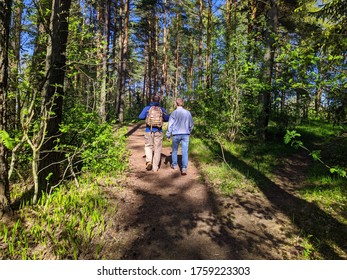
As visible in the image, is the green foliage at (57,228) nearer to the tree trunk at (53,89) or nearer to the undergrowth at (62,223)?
the undergrowth at (62,223)

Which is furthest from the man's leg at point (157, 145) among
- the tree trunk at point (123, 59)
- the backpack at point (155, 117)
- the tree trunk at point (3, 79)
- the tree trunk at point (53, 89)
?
the tree trunk at point (123, 59)

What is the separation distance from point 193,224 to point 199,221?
6.4 inches

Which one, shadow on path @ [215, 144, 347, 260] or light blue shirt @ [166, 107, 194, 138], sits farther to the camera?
light blue shirt @ [166, 107, 194, 138]

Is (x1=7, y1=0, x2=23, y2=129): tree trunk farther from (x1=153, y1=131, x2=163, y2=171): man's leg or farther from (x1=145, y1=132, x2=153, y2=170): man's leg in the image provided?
(x1=153, y1=131, x2=163, y2=171): man's leg

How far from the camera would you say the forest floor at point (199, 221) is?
3.36m

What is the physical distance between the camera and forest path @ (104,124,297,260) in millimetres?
3346

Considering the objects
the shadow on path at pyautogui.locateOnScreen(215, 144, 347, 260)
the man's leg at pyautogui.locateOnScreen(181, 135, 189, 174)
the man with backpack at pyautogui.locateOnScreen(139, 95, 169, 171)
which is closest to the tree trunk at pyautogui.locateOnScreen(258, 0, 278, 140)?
the shadow on path at pyautogui.locateOnScreen(215, 144, 347, 260)

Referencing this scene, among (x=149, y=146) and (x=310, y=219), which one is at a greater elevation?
(x=149, y=146)

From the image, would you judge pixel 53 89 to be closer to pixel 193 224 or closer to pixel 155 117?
pixel 155 117

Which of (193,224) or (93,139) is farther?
(93,139)

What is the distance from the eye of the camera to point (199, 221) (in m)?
4.18

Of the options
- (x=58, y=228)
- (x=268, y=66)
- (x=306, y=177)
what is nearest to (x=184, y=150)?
(x=306, y=177)
